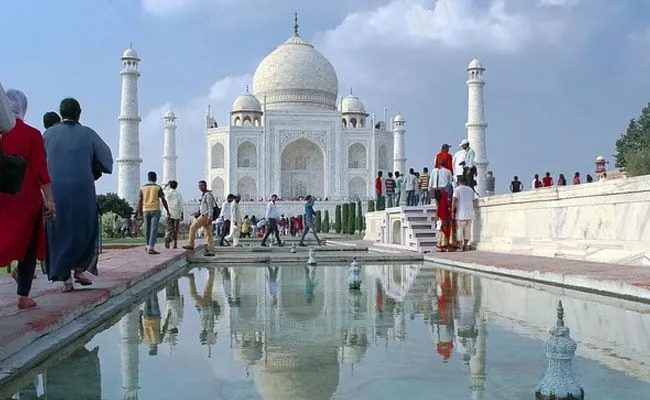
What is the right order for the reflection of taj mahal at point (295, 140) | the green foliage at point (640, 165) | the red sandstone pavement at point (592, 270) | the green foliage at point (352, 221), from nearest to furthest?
the red sandstone pavement at point (592, 270) < the green foliage at point (640, 165) < the green foliage at point (352, 221) < the reflection of taj mahal at point (295, 140)

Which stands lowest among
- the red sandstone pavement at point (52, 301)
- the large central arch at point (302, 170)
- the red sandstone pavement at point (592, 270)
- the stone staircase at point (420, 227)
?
the red sandstone pavement at point (52, 301)

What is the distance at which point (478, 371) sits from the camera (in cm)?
240

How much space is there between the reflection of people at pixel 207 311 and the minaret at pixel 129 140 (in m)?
29.1

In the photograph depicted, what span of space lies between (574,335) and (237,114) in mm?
40159

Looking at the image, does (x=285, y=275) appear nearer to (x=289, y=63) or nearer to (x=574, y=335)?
(x=574, y=335)

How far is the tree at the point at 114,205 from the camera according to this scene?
29641mm

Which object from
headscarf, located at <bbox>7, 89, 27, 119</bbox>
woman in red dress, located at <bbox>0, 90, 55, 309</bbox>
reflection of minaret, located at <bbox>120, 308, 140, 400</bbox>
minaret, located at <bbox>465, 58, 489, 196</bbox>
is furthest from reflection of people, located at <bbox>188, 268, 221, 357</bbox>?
minaret, located at <bbox>465, 58, 489, 196</bbox>

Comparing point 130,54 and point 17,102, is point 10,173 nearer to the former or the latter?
point 17,102

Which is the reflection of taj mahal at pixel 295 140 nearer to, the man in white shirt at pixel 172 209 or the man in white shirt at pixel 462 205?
the man in white shirt at pixel 172 209

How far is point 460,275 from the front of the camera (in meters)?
6.34

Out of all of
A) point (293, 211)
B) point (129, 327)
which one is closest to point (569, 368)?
point (129, 327)

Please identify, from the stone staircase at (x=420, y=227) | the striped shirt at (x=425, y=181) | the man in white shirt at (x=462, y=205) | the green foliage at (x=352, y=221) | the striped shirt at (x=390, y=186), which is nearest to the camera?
the man in white shirt at (x=462, y=205)

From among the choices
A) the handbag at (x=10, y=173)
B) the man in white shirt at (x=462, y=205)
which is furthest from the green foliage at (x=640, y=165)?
the handbag at (x=10, y=173)

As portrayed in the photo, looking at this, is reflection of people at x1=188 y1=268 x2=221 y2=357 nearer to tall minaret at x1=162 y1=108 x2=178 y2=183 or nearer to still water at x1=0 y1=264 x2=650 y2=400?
Answer: still water at x1=0 y1=264 x2=650 y2=400
